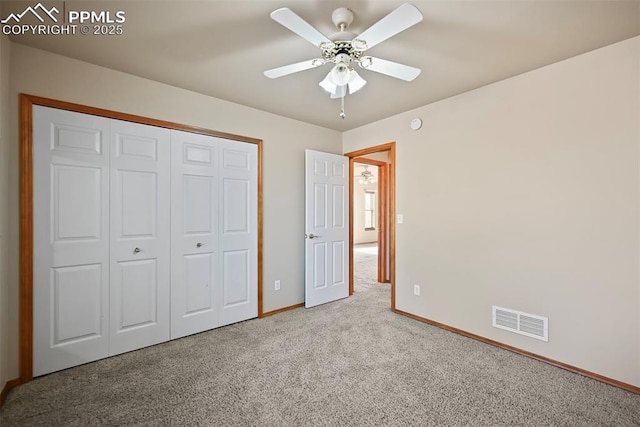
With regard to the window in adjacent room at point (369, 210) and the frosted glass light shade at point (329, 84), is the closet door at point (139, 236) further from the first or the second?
the window in adjacent room at point (369, 210)

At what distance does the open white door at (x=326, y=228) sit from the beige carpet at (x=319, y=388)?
0.98 m

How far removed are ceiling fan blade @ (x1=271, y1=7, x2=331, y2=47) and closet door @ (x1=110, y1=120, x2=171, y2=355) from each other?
1800 mm

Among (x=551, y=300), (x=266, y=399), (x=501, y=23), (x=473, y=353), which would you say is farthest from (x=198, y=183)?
(x=551, y=300)

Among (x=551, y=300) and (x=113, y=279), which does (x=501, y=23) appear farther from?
(x=113, y=279)

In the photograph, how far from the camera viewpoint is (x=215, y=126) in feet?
9.85

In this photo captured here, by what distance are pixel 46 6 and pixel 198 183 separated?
1.57 meters

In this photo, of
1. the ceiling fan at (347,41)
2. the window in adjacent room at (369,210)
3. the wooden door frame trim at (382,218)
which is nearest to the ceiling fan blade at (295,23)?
the ceiling fan at (347,41)

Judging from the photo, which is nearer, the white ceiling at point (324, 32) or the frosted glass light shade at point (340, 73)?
the white ceiling at point (324, 32)

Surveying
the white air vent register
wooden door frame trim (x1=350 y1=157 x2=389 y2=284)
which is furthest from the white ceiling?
wooden door frame trim (x1=350 y1=157 x2=389 y2=284)

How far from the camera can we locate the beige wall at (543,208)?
1992mm

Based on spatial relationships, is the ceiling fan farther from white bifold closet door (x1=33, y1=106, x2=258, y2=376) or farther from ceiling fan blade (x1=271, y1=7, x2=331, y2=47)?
white bifold closet door (x1=33, y1=106, x2=258, y2=376)

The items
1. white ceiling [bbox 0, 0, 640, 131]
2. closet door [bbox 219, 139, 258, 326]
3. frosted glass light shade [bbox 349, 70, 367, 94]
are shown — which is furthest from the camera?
closet door [bbox 219, 139, 258, 326]

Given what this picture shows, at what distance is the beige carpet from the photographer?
1700mm

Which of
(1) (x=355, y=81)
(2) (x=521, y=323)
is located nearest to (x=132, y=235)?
(1) (x=355, y=81)
